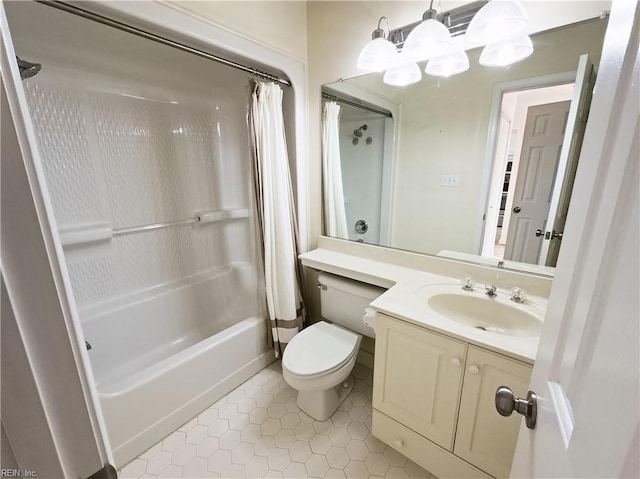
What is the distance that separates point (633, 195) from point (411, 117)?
1.33m

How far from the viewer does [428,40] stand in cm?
117

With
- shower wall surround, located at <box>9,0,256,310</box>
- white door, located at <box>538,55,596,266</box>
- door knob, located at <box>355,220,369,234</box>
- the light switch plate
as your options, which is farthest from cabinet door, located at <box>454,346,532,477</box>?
shower wall surround, located at <box>9,0,256,310</box>

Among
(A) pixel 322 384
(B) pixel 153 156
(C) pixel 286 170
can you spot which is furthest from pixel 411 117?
(B) pixel 153 156

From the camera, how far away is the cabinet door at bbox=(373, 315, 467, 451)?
1.02 m

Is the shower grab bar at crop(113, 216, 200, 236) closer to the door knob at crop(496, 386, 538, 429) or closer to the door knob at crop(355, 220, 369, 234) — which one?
the door knob at crop(355, 220, 369, 234)

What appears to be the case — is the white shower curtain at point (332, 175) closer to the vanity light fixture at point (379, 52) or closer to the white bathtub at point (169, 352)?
the vanity light fixture at point (379, 52)

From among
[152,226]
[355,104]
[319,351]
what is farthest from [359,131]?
[152,226]

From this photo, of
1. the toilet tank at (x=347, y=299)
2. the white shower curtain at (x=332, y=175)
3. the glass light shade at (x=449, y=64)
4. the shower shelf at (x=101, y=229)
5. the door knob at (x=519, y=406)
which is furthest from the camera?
the white shower curtain at (x=332, y=175)

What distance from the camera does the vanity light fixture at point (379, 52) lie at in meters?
1.33

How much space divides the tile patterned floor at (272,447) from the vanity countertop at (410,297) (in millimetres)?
801

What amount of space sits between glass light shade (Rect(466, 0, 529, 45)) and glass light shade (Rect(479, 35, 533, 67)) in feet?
0.09

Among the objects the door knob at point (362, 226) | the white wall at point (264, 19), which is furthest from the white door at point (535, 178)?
the white wall at point (264, 19)

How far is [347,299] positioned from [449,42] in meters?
1.36

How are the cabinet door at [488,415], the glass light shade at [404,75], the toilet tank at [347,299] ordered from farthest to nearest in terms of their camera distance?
the toilet tank at [347,299] → the glass light shade at [404,75] → the cabinet door at [488,415]
